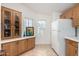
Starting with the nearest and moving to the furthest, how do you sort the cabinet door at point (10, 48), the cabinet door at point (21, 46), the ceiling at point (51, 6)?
the cabinet door at point (10, 48), the cabinet door at point (21, 46), the ceiling at point (51, 6)

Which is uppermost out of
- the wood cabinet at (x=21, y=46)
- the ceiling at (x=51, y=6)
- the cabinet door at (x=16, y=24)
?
the ceiling at (x=51, y=6)

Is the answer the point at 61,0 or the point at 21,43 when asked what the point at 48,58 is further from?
the point at 21,43

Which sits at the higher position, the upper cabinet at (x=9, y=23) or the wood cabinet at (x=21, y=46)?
the upper cabinet at (x=9, y=23)

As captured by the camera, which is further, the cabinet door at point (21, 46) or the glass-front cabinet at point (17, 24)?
the glass-front cabinet at point (17, 24)

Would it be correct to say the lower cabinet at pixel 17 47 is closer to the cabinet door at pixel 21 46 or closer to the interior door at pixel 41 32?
the cabinet door at pixel 21 46

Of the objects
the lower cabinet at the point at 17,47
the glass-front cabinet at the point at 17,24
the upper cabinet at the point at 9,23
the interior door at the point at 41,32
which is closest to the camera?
the lower cabinet at the point at 17,47

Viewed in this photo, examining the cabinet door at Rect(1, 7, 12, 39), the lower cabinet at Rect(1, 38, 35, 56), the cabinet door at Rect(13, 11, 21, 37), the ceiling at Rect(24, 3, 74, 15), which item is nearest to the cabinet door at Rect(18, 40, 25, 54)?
the lower cabinet at Rect(1, 38, 35, 56)

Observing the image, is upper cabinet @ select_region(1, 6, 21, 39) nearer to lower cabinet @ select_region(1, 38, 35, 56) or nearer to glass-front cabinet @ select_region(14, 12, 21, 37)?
glass-front cabinet @ select_region(14, 12, 21, 37)

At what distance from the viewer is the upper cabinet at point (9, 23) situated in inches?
170

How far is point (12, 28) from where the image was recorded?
4.86m

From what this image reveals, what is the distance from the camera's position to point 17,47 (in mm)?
4777

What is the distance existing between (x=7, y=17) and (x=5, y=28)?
37 cm

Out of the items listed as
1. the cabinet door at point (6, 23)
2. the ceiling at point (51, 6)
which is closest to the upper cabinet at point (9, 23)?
the cabinet door at point (6, 23)

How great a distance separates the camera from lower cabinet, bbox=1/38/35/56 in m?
4.00
